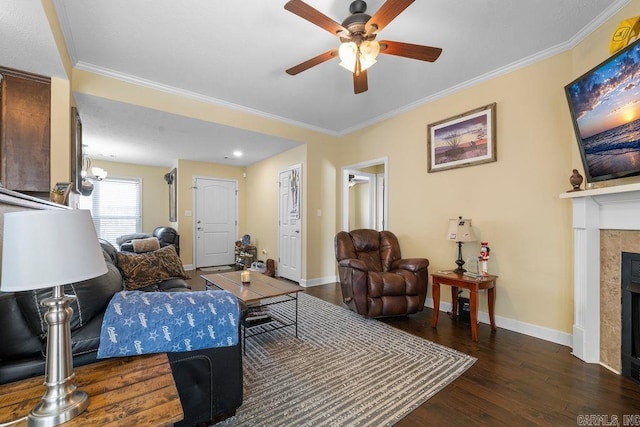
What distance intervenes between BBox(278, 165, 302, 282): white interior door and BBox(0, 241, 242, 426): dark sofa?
3.16m

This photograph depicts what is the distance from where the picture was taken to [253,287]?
262 centimetres

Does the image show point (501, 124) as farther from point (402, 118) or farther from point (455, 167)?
point (402, 118)

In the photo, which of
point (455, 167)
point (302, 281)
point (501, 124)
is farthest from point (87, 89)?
point (501, 124)

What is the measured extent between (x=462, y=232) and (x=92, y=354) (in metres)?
2.98

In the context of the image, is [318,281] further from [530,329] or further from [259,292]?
[530,329]

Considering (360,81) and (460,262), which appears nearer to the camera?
(360,81)

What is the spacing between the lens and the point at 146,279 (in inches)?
102

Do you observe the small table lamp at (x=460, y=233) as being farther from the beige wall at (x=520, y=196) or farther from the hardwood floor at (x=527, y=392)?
the hardwood floor at (x=527, y=392)

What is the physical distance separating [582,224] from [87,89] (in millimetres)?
4707

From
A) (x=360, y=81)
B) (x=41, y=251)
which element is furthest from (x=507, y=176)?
(x=41, y=251)

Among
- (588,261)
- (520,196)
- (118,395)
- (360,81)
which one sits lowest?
(118,395)

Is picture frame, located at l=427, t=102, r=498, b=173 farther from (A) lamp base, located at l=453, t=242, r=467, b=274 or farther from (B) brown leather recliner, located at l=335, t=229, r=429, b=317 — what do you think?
(B) brown leather recliner, located at l=335, t=229, r=429, b=317

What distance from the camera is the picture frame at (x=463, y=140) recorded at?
9.63ft

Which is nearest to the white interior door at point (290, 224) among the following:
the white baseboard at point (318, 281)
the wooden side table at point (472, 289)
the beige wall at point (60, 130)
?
the white baseboard at point (318, 281)
